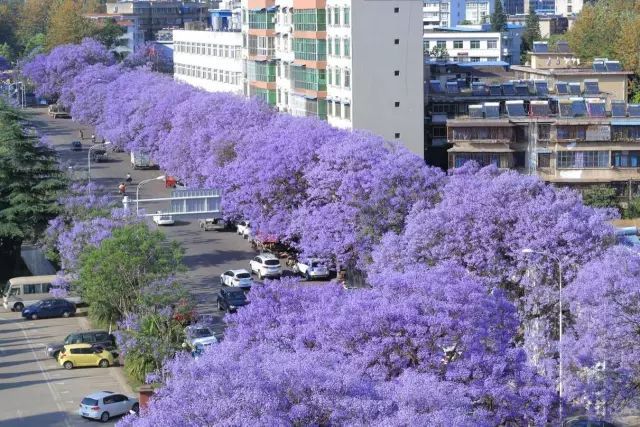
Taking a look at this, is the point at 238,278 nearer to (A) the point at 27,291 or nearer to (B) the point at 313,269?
(B) the point at 313,269

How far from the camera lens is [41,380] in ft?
116

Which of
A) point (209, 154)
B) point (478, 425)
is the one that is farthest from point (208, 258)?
point (478, 425)

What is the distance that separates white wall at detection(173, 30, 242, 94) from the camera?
243 feet

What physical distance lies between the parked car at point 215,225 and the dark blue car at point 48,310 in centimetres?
1210

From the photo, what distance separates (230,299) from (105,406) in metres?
9.91

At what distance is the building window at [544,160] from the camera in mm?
54219

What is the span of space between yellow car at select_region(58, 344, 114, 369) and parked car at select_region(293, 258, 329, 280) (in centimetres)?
1017

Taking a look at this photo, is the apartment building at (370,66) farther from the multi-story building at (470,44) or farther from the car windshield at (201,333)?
the multi-story building at (470,44)

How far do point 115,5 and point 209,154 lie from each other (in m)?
92.1

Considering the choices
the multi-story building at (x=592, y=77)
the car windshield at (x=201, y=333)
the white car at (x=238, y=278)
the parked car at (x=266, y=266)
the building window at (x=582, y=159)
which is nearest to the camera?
the car windshield at (x=201, y=333)

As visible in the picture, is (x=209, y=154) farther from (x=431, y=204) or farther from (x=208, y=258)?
(x=431, y=204)

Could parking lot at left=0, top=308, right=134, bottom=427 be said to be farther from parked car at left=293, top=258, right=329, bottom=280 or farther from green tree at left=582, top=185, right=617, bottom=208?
green tree at left=582, top=185, right=617, bottom=208

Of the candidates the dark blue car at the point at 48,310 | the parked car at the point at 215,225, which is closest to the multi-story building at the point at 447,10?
the parked car at the point at 215,225

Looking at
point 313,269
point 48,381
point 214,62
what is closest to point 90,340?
point 48,381
